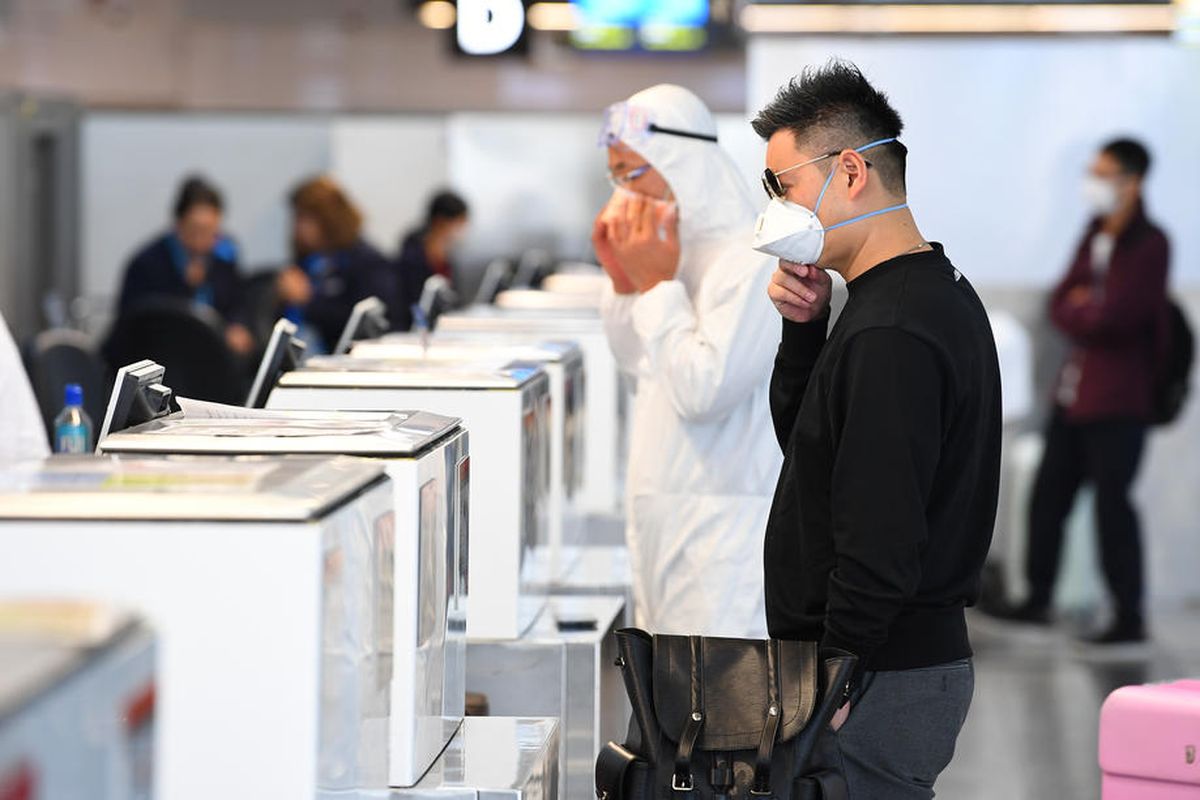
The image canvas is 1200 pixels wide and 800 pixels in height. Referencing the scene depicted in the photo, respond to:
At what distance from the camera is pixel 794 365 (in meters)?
2.41

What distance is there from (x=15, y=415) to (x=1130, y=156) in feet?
14.4

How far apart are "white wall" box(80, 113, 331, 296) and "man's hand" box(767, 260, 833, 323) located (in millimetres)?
7975

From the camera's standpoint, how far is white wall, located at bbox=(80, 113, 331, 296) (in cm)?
1003

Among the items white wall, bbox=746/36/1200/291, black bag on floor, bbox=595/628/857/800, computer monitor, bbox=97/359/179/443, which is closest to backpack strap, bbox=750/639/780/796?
black bag on floor, bbox=595/628/857/800

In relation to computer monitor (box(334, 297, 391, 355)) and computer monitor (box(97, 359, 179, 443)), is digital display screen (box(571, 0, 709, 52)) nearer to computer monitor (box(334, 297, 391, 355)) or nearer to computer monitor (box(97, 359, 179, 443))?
computer monitor (box(334, 297, 391, 355))

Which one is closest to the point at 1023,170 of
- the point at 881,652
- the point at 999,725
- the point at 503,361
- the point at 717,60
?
the point at 999,725

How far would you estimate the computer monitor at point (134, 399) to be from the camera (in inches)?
81.0

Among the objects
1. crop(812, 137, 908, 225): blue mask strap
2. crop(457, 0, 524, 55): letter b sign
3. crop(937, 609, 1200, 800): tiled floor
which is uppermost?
crop(457, 0, 524, 55): letter b sign

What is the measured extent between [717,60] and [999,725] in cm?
611

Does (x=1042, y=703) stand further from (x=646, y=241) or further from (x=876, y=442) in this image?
(x=876, y=442)

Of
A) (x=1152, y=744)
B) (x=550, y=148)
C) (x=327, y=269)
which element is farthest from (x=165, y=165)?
(x=1152, y=744)

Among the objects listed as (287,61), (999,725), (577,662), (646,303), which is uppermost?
(287,61)

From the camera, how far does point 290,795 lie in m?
1.55

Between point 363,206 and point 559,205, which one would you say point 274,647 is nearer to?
point 559,205
